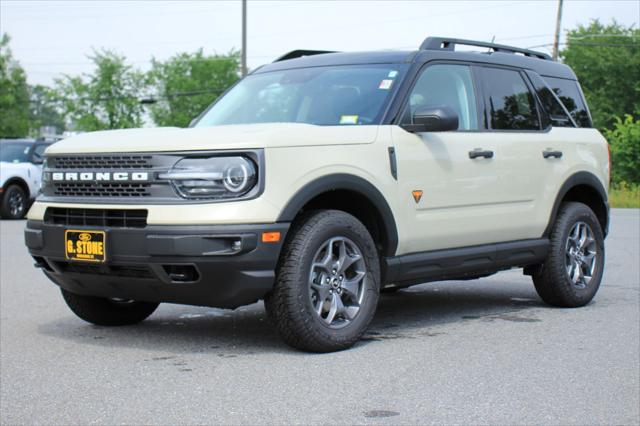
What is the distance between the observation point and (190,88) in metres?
101

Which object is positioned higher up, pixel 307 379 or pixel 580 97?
pixel 580 97

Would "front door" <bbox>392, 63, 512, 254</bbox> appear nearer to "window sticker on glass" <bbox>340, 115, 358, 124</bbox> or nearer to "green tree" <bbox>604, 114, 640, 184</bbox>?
"window sticker on glass" <bbox>340, 115, 358, 124</bbox>

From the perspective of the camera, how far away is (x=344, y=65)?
7156 mm

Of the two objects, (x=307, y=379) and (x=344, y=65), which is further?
(x=344, y=65)

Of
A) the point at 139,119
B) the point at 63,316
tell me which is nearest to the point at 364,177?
the point at 63,316

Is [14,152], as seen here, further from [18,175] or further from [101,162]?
[101,162]

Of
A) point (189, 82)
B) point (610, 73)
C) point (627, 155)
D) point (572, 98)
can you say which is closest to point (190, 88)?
point (189, 82)

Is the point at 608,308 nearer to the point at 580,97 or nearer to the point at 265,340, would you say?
the point at 580,97

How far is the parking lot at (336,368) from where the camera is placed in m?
4.60

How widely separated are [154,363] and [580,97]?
4.67 m

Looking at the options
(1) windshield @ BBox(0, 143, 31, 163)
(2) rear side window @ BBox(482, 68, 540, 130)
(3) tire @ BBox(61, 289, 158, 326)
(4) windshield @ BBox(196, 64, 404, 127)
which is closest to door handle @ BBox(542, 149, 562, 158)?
(2) rear side window @ BBox(482, 68, 540, 130)

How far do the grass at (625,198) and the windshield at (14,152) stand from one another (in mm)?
15306

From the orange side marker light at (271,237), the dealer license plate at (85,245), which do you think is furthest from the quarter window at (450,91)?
the dealer license plate at (85,245)

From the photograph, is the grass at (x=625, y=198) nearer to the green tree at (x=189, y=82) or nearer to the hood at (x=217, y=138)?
the hood at (x=217, y=138)
